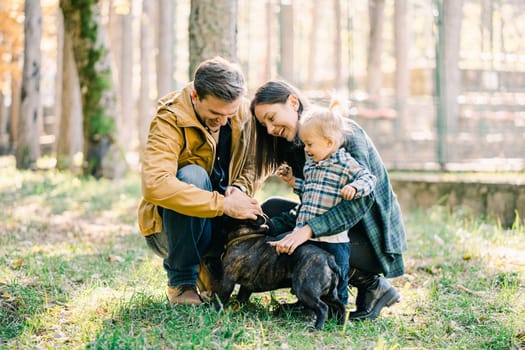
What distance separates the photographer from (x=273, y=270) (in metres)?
4.19

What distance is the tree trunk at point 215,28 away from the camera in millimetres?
6590

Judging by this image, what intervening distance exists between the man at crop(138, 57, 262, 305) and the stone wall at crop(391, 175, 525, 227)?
161 inches

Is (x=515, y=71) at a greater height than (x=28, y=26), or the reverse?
(x=28, y=26)

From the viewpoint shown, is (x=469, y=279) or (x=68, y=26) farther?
(x=68, y=26)

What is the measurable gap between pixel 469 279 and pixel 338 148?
5.64 ft

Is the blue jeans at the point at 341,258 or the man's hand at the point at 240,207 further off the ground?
the man's hand at the point at 240,207

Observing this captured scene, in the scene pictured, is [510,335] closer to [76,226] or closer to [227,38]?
[227,38]

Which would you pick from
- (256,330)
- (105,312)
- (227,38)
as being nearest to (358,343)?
(256,330)

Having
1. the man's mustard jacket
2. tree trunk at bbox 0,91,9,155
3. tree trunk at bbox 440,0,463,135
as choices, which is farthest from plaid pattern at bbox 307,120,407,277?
tree trunk at bbox 0,91,9,155

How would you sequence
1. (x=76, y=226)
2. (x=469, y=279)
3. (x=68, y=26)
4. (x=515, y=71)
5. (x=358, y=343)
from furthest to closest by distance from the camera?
(x=515, y=71) < (x=68, y=26) < (x=76, y=226) < (x=469, y=279) < (x=358, y=343)

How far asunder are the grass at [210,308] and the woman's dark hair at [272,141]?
864 millimetres

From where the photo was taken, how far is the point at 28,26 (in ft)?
47.2

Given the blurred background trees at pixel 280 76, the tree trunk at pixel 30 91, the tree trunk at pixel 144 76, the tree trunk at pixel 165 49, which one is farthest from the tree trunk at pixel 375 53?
the tree trunk at pixel 30 91

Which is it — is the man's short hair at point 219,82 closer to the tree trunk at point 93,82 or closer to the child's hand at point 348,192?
the child's hand at point 348,192
